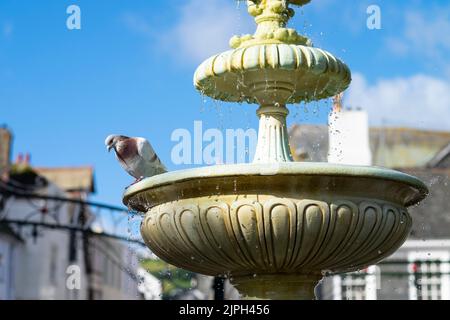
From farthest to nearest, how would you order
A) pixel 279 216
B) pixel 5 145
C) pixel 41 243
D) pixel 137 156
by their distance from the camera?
pixel 41 243 → pixel 5 145 → pixel 137 156 → pixel 279 216

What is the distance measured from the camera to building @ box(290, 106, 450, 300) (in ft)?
90.6

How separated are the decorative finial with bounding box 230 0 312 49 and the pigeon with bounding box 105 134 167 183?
109 centimetres

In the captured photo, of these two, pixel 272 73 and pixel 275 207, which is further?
pixel 272 73

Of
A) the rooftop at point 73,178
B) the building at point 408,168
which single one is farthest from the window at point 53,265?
the building at point 408,168

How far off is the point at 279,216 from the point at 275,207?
6cm

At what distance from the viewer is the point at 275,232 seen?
19.8ft

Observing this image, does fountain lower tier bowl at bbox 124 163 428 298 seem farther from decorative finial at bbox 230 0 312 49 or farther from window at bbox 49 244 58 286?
window at bbox 49 244 58 286

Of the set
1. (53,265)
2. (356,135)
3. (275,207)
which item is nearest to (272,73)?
(275,207)

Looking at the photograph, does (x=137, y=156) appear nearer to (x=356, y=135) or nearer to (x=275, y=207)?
(x=275, y=207)

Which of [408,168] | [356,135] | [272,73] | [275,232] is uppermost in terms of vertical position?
[356,135]
